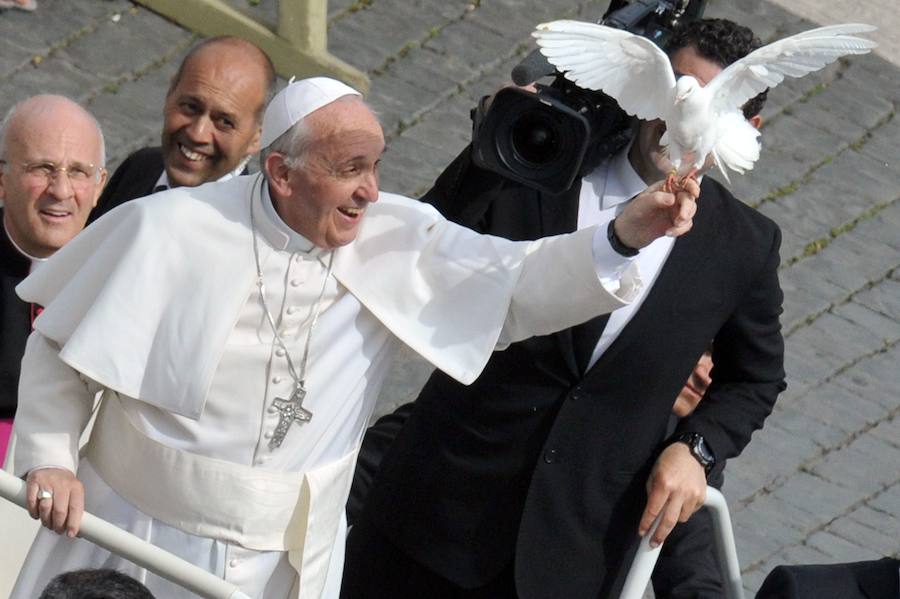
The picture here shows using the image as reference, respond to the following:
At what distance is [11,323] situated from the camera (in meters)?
4.25

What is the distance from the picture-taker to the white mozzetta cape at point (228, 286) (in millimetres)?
3375

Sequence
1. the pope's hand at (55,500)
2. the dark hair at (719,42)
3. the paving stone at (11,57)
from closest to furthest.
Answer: the pope's hand at (55,500)
the dark hair at (719,42)
the paving stone at (11,57)

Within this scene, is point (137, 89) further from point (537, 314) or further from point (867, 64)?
point (537, 314)

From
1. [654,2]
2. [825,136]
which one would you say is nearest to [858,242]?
[825,136]

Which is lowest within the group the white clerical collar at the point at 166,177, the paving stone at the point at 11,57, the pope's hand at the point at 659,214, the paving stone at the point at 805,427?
the paving stone at the point at 805,427

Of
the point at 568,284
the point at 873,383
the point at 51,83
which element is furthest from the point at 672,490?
the point at 51,83

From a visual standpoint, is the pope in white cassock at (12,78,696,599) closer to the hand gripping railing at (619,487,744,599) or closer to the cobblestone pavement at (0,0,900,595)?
the hand gripping railing at (619,487,744,599)

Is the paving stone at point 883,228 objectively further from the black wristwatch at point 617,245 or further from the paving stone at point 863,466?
the black wristwatch at point 617,245

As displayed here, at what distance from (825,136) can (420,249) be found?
4.25m

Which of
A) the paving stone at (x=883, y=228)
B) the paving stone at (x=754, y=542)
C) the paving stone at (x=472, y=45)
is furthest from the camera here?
the paving stone at (x=472, y=45)

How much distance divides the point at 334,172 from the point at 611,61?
1.75ft

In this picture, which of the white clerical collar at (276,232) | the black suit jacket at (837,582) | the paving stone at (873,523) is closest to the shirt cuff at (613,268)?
the white clerical collar at (276,232)

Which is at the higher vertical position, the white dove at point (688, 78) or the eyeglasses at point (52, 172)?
the white dove at point (688, 78)

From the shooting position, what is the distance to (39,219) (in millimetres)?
4316
